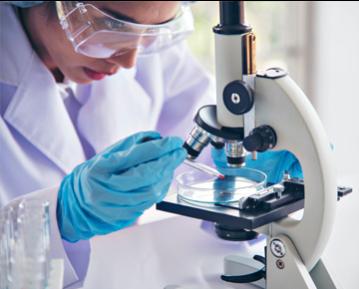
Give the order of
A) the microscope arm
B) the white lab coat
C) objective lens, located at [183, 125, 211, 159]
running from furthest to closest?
the white lab coat < objective lens, located at [183, 125, 211, 159] < the microscope arm

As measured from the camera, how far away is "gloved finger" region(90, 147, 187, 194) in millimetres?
1336

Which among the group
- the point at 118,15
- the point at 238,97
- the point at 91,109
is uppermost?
the point at 118,15

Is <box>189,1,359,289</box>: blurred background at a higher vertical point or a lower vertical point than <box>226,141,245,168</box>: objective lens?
lower

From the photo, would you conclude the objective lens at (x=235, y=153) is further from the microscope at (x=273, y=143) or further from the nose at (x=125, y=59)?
the nose at (x=125, y=59)

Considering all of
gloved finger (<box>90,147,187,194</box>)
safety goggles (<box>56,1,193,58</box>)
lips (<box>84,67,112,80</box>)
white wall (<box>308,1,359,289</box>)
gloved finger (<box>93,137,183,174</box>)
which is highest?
safety goggles (<box>56,1,193,58</box>)

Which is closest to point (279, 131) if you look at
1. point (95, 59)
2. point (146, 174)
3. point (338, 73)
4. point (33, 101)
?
point (146, 174)

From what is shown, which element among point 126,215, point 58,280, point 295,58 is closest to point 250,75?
point 126,215

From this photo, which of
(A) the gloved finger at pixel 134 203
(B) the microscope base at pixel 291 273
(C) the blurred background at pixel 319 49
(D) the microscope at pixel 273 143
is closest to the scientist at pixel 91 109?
(A) the gloved finger at pixel 134 203

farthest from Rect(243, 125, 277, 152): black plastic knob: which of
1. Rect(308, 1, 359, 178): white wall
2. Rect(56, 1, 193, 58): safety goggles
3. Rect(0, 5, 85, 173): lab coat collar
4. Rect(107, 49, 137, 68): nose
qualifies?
Rect(308, 1, 359, 178): white wall

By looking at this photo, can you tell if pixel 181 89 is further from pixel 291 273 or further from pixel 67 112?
pixel 291 273

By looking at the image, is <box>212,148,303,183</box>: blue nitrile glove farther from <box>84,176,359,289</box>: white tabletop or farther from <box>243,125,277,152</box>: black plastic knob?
<box>243,125,277,152</box>: black plastic knob

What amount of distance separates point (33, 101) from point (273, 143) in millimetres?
778

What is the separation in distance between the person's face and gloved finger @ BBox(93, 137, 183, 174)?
0.37 meters

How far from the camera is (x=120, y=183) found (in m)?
1.35
